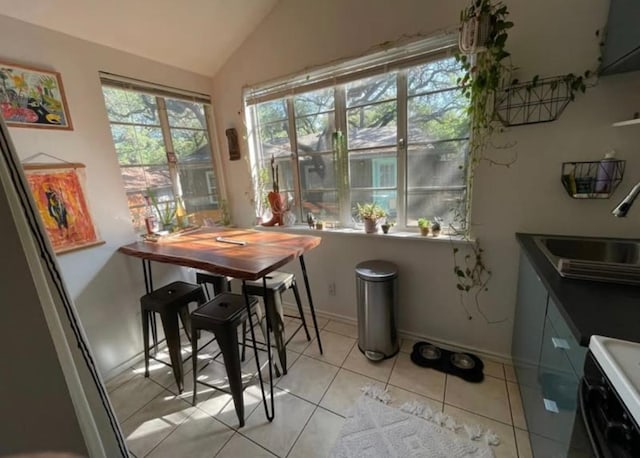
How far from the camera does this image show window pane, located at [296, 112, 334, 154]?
236 cm

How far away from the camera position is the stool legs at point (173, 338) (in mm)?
1747

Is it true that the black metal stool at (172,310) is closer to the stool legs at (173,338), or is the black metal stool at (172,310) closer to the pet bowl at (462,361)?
the stool legs at (173,338)

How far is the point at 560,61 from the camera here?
146 centimetres

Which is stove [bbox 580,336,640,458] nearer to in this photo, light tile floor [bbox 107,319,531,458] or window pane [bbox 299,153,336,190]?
light tile floor [bbox 107,319,531,458]

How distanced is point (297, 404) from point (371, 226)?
4.48 ft

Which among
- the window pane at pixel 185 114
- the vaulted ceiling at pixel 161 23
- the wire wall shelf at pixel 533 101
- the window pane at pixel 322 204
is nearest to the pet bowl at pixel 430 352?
the window pane at pixel 322 204

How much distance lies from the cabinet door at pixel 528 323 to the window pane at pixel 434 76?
1250 millimetres

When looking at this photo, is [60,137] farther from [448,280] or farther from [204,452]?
[448,280]

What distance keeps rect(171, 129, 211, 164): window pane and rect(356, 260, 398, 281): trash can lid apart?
1.92 metres

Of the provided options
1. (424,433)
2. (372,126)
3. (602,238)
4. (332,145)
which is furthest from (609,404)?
(332,145)

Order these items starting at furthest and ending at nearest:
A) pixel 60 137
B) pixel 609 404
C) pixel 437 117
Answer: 1. pixel 437 117
2. pixel 60 137
3. pixel 609 404

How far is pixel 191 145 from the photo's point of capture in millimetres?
2619

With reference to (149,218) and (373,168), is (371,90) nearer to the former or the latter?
(373,168)

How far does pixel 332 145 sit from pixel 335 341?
168 centimetres
